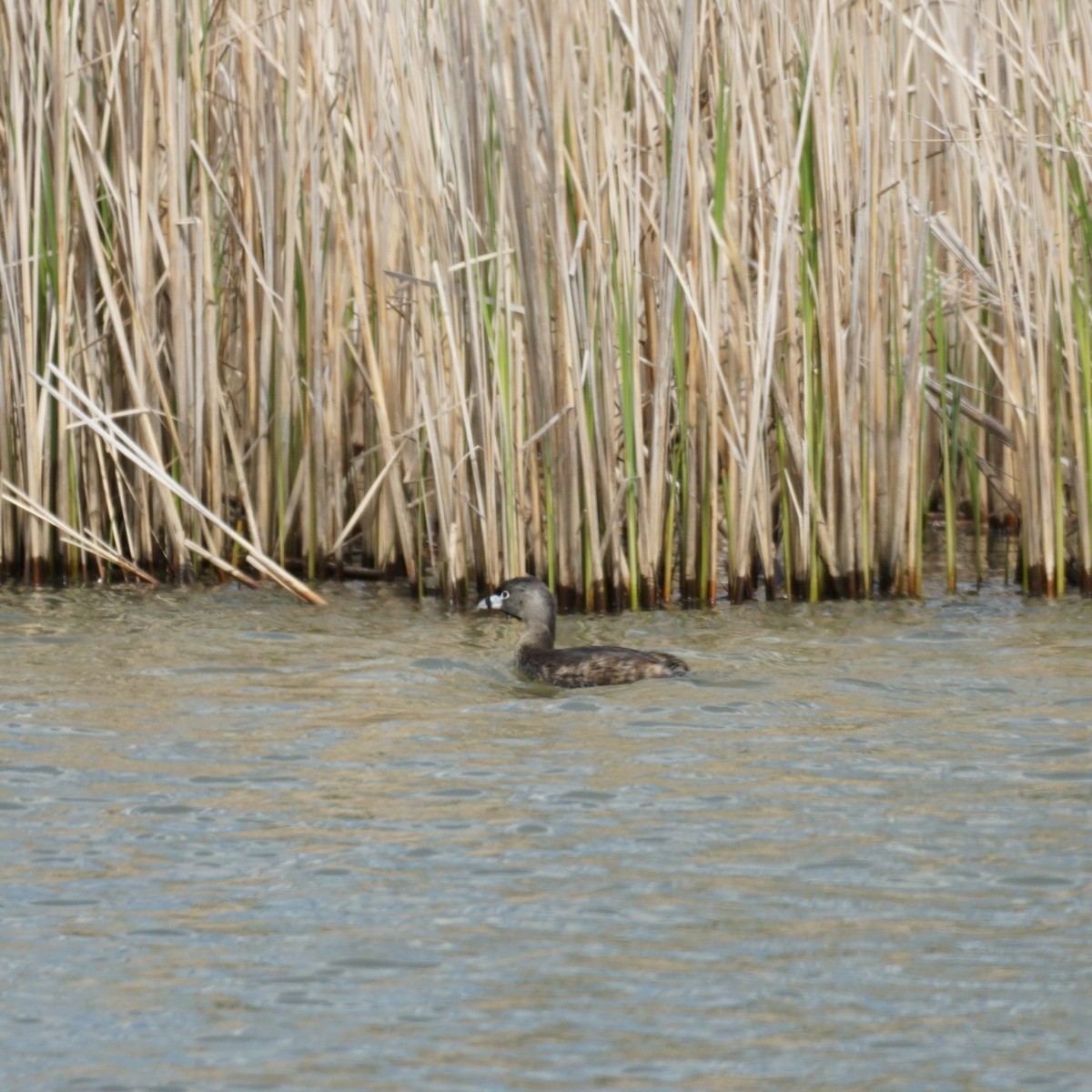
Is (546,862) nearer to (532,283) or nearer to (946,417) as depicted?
(532,283)

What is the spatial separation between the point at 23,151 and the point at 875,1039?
5444 mm

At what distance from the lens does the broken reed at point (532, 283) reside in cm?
728

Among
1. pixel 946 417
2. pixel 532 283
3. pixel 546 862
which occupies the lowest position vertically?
pixel 546 862

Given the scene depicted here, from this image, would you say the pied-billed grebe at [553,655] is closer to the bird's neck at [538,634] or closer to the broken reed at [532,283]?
the bird's neck at [538,634]

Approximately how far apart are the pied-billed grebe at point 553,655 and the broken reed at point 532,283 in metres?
0.42

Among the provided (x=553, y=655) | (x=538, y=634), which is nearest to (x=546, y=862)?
(x=553, y=655)

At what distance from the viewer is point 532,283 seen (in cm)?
732

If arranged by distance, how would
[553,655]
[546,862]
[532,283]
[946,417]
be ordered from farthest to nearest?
[946,417], [532,283], [553,655], [546,862]

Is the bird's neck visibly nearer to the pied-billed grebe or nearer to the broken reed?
the pied-billed grebe

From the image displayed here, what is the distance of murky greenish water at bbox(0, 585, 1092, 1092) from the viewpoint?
373cm

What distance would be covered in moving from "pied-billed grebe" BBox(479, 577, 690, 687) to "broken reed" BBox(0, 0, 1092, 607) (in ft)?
1.38

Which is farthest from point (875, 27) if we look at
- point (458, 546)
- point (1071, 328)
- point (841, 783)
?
point (841, 783)

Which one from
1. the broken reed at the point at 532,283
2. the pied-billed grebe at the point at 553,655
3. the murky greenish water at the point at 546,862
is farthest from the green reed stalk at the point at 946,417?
the pied-billed grebe at the point at 553,655

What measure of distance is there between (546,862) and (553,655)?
7.32ft
